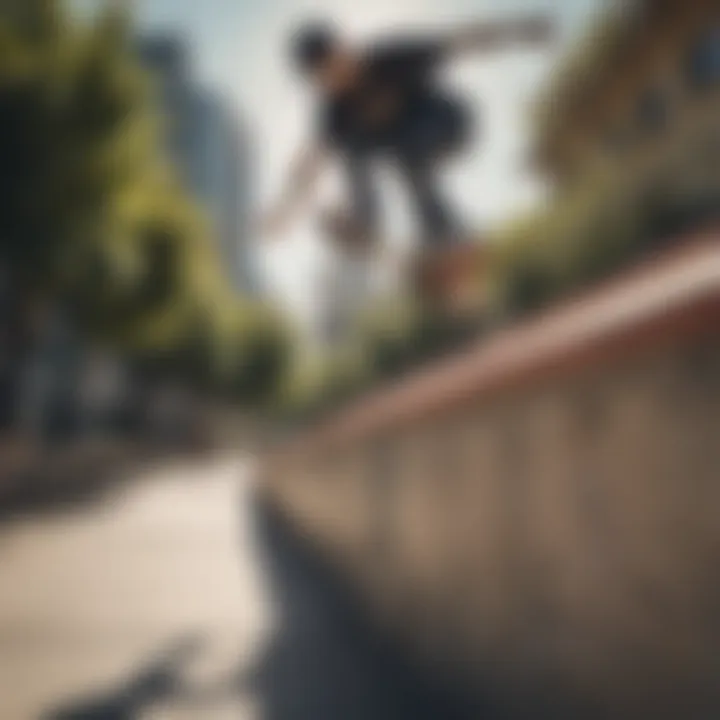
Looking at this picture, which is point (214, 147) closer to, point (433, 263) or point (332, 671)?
point (433, 263)

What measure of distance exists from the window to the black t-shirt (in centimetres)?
1200

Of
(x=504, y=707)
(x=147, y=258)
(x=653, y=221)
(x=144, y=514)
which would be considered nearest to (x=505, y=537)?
(x=504, y=707)

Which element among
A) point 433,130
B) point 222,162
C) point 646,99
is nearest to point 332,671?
point 433,130

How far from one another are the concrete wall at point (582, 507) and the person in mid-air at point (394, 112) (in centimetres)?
191

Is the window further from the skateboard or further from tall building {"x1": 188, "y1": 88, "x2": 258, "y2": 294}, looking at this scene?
tall building {"x1": 188, "y1": 88, "x2": 258, "y2": 294}

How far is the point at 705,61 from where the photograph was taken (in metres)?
18.8

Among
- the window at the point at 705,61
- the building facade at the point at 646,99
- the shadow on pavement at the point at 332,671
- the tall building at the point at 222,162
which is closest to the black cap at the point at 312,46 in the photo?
the shadow on pavement at the point at 332,671

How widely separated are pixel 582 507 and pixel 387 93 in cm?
523

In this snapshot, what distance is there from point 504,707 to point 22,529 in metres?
10.7

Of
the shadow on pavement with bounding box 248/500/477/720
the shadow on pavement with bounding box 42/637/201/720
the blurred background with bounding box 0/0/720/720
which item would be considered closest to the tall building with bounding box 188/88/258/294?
the blurred background with bounding box 0/0/720/720

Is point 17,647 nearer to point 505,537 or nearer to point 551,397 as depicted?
point 505,537

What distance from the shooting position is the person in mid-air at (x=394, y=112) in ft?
27.3

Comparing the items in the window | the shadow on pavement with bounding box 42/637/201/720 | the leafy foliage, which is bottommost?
the shadow on pavement with bounding box 42/637/201/720

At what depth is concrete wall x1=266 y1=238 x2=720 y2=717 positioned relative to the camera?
347 centimetres
